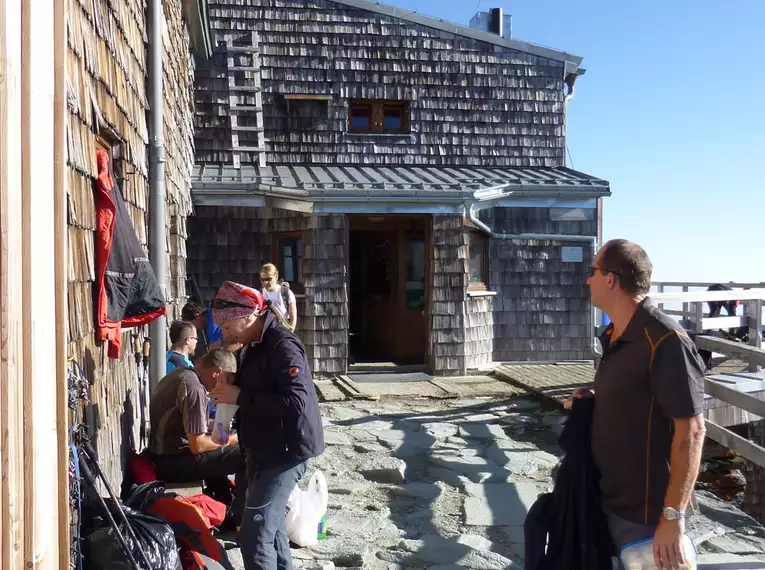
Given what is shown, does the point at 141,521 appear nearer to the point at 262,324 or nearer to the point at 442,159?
the point at 262,324

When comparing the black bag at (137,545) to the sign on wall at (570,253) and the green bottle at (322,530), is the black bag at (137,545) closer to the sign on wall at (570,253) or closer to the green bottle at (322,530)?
the green bottle at (322,530)

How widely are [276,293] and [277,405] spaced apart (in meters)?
5.29

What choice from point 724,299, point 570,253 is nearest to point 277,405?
point 724,299

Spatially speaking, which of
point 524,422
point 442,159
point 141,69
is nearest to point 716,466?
point 524,422

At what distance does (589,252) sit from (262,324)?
31.5 ft

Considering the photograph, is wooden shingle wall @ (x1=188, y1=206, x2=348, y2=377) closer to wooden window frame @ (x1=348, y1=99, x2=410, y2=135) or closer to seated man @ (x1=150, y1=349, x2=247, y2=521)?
wooden window frame @ (x1=348, y1=99, x2=410, y2=135)

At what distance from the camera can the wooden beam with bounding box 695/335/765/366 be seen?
5090 millimetres

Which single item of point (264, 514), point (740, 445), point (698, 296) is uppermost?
point (698, 296)

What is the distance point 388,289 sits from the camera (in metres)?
12.9

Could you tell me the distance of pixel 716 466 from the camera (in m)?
10.2

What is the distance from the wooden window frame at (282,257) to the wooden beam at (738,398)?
6335 millimetres

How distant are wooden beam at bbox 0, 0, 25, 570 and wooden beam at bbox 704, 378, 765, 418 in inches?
184

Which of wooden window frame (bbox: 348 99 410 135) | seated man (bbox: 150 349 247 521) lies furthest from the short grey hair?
wooden window frame (bbox: 348 99 410 135)

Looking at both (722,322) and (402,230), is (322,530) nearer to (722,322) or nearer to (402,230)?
(722,322)
